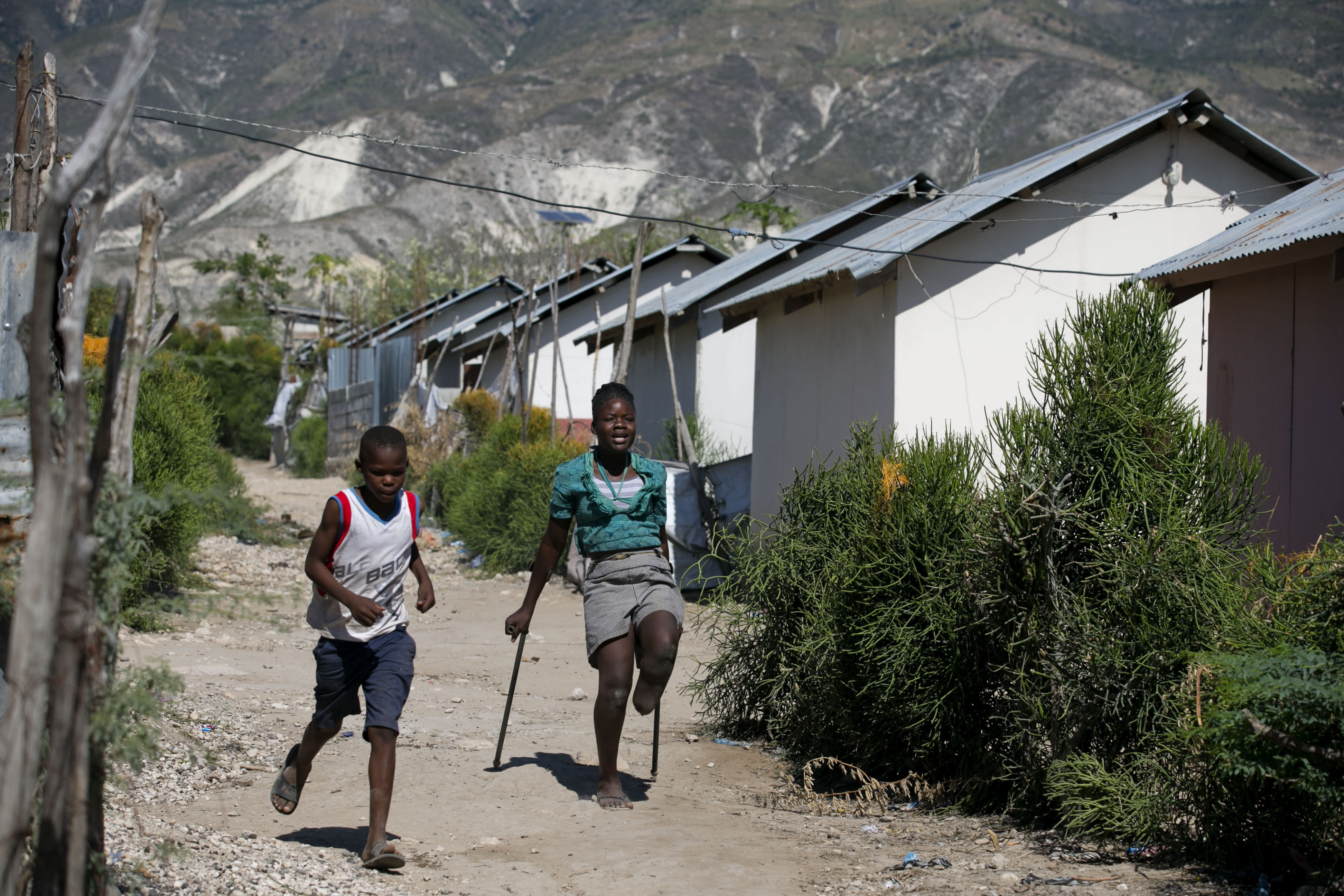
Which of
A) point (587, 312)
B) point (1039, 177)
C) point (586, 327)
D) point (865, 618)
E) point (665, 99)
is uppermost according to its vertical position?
point (665, 99)

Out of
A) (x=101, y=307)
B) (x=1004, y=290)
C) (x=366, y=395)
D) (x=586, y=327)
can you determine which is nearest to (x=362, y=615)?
(x=1004, y=290)

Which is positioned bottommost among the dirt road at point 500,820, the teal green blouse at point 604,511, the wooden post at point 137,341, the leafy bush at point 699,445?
the dirt road at point 500,820

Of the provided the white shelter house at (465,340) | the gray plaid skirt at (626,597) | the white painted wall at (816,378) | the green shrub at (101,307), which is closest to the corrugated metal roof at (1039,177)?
the white painted wall at (816,378)

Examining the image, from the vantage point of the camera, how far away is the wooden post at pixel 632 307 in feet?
38.0

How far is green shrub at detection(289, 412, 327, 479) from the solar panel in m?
Result: 9.35

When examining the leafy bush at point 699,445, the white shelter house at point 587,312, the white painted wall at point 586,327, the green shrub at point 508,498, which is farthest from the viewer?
the white painted wall at point 586,327

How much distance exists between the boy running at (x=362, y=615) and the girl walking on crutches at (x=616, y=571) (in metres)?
0.73

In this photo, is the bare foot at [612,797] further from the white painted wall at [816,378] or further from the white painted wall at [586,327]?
the white painted wall at [586,327]

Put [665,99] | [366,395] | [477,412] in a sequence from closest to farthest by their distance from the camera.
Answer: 1. [477,412]
2. [366,395]
3. [665,99]

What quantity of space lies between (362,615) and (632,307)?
835cm

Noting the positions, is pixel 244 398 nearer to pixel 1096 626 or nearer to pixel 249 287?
pixel 249 287

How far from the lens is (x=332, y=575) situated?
409cm

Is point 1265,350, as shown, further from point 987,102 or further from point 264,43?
point 264,43

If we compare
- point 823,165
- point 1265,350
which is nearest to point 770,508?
point 1265,350
